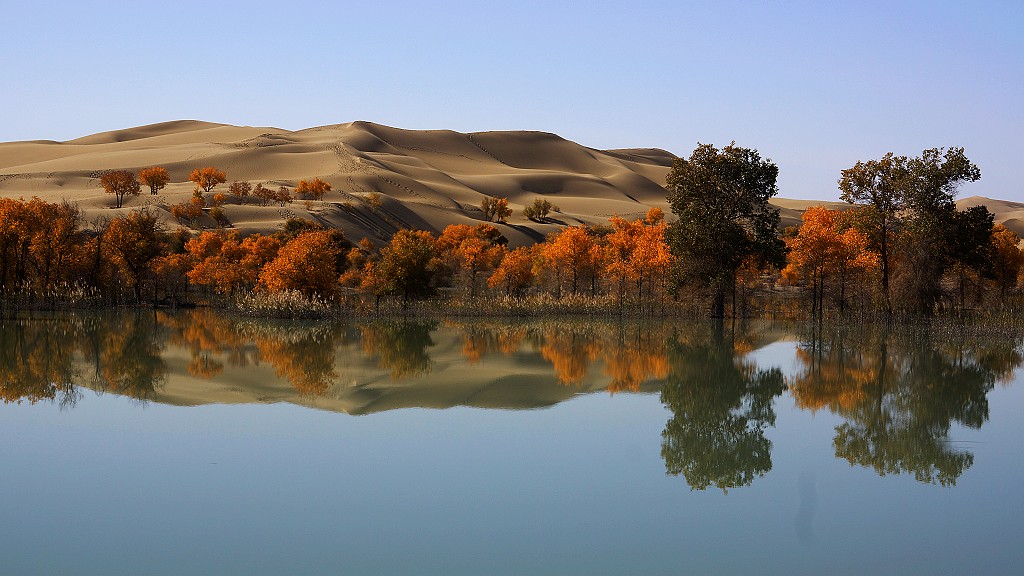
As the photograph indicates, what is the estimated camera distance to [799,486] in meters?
12.5

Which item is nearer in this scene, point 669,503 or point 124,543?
point 124,543

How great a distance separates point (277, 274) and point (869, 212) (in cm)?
3027

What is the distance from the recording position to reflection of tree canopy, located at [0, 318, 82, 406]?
1981cm

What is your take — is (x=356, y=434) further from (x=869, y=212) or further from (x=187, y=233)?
(x=187, y=233)

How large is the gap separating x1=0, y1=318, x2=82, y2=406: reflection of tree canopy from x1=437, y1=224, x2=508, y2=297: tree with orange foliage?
→ 28016 mm

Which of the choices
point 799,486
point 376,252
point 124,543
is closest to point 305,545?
point 124,543

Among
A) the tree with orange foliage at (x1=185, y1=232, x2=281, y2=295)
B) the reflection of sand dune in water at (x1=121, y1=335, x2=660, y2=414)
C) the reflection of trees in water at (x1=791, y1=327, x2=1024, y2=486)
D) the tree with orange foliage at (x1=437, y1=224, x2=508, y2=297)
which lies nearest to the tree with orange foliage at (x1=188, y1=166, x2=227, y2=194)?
the tree with orange foliage at (x1=437, y1=224, x2=508, y2=297)

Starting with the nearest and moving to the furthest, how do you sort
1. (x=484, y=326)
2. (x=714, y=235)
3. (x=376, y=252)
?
(x=484, y=326) → (x=714, y=235) → (x=376, y=252)

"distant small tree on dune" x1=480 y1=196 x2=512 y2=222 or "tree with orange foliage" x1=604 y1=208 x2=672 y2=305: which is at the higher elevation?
"distant small tree on dune" x1=480 y1=196 x2=512 y2=222

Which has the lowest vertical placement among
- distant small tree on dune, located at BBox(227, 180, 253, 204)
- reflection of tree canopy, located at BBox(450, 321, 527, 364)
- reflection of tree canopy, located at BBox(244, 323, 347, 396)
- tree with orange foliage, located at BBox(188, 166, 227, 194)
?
reflection of tree canopy, located at BBox(450, 321, 527, 364)

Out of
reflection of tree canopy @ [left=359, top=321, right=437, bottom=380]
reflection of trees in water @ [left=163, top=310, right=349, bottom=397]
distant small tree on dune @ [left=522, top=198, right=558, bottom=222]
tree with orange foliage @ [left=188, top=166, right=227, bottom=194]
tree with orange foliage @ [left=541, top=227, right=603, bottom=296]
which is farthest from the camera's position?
distant small tree on dune @ [left=522, top=198, right=558, bottom=222]

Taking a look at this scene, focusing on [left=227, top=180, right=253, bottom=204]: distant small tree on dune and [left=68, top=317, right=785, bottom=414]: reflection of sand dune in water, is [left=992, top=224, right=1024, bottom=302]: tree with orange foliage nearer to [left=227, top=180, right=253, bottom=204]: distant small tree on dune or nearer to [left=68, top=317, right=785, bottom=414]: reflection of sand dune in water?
[left=68, top=317, right=785, bottom=414]: reflection of sand dune in water

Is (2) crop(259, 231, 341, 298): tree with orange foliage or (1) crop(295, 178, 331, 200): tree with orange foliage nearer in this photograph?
(2) crop(259, 231, 341, 298): tree with orange foliage

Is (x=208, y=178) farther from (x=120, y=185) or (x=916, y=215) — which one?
(x=916, y=215)
